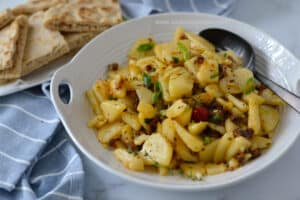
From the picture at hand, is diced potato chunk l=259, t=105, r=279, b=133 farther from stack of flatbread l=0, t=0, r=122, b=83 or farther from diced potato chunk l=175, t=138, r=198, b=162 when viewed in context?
stack of flatbread l=0, t=0, r=122, b=83

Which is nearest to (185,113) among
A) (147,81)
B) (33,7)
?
(147,81)

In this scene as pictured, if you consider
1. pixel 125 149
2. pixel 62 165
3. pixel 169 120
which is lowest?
pixel 62 165

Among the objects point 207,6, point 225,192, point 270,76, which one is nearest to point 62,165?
point 225,192

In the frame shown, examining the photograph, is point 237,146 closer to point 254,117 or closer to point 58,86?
point 254,117

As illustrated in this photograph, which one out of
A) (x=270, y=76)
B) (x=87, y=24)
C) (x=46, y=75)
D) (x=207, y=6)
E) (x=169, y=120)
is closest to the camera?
(x=169, y=120)

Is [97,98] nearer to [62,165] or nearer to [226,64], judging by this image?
[62,165]

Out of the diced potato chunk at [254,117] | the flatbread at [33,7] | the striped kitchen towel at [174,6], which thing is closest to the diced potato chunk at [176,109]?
the diced potato chunk at [254,117]

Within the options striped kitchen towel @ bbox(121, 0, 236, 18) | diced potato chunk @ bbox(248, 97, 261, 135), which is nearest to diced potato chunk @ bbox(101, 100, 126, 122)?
diced potato chunk @ bbox(248, 97, 261, 135)
